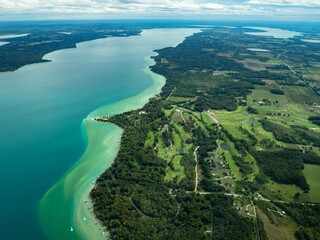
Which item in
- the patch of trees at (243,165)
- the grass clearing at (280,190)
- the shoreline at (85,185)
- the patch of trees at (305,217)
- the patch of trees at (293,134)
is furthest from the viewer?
the patch of trees at (293,134)

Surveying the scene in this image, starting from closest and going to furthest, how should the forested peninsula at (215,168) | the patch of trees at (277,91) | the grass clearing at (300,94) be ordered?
the forested peninsula at (215,168)
the grass clearing at (300,94)
the patch of trees at (277,91)

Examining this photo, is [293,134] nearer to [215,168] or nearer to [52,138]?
[215,168]

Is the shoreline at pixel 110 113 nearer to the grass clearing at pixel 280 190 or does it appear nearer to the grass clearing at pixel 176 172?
the grass clearing at pixel 176 172

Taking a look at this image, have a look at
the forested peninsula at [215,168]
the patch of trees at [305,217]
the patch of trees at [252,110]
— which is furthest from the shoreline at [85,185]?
the patch of trees at [252,110]

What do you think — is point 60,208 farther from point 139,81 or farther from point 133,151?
point 139,81

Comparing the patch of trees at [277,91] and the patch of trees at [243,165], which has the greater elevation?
the patch of trees at [243,165]

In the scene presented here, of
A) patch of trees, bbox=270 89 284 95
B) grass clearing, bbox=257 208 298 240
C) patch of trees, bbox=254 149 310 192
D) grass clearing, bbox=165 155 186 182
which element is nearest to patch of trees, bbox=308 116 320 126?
patch of trees, bbox=254 149 310 192

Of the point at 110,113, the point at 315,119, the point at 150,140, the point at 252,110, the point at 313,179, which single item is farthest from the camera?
the point at 252,110

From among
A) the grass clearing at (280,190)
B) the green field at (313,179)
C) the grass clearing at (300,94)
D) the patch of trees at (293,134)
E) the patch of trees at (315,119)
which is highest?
the grass clearing at (280,190)

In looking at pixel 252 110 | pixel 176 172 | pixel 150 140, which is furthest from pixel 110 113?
pixel 252 110

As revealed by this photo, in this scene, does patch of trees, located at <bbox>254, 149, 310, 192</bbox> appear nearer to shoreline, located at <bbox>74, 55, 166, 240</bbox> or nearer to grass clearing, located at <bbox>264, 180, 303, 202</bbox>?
grass clearing, located at <bbox>264, 180, 303, 202</bbox>
